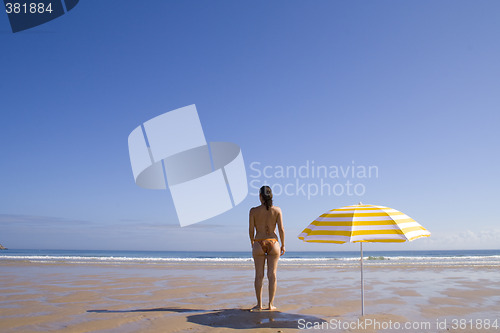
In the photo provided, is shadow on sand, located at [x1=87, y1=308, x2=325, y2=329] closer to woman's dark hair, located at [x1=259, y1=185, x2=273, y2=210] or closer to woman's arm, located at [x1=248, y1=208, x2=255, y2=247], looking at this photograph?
woman's arm, located at [x1=248, y1=208, x2=255, y2=247]

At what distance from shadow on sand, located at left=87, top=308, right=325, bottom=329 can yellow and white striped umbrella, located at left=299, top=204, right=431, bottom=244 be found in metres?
1.21

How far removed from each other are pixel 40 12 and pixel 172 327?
9337 millimetres

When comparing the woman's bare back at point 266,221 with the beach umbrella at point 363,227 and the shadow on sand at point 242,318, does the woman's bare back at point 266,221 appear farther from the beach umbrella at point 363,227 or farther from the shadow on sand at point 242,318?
the shadow on sand at point 242,318

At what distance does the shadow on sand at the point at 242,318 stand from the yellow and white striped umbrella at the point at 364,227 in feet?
3.97

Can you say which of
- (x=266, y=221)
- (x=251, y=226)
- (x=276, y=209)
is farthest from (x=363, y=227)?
(x=251, y=226)

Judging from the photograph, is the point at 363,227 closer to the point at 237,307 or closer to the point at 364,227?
the point at 364,227

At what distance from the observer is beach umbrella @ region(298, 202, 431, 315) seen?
462 cm

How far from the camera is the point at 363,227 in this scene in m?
4.76

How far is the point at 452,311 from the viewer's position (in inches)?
238

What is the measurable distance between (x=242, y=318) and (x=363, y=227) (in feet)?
7.31

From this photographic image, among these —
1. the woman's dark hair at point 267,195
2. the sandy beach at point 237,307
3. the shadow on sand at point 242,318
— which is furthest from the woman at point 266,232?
the sandy beach at point 237,307

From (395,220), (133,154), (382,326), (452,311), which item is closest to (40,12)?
(133,154)

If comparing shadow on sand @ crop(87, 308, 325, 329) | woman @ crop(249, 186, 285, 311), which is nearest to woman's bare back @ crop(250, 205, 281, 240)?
woman @ crop(249, 186, 285, 311)

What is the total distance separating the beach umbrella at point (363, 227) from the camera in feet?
15.2
